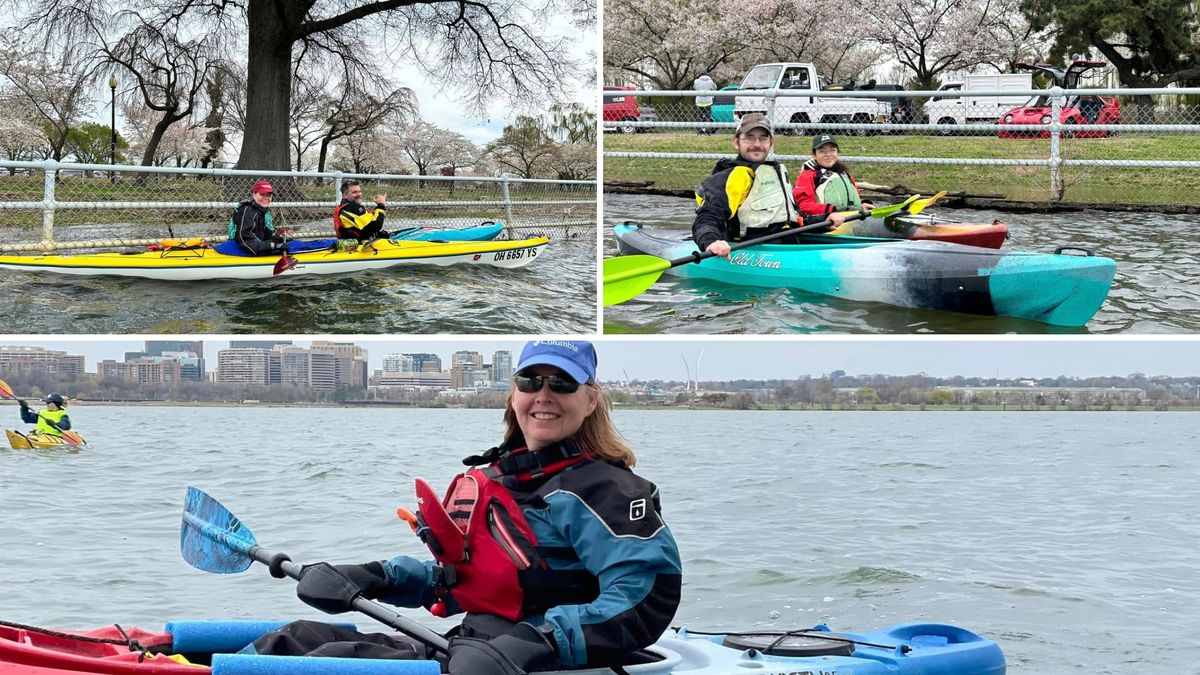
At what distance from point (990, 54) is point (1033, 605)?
66.2 feet

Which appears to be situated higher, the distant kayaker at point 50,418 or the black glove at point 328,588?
the black glove at point 328,588

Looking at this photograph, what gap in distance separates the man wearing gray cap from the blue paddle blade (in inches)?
138

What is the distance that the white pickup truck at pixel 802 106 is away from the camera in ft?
45.9

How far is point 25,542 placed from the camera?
7.46 meters

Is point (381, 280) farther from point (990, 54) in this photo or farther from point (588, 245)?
point (990, 54)

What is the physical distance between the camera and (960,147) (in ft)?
41.3

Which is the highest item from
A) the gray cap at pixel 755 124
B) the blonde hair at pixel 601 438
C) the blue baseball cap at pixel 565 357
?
the gray cap at pixel 755 124

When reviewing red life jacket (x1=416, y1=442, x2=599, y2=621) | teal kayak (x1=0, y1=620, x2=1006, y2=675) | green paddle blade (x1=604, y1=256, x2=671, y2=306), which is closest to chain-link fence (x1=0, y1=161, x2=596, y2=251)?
green paddle blade (x1=604, y1=256, x2=671, y2=306)

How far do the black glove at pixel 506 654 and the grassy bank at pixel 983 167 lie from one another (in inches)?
348

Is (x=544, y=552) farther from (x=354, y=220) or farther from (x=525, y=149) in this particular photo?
(x=525, y=149)

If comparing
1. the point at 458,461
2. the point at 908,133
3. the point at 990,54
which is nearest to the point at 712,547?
the point at 458,461

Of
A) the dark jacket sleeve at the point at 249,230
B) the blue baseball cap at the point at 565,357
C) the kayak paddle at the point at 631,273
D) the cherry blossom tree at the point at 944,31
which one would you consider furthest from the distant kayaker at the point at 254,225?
the cherry blossom tree at the point at 944,31

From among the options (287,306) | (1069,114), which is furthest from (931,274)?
(1069,114)

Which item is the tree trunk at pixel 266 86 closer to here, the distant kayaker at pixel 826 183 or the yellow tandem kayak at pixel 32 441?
the yellow tandem kayak at pixel 32 441
